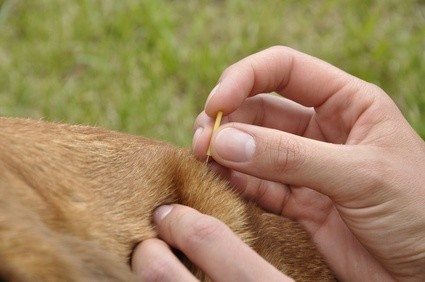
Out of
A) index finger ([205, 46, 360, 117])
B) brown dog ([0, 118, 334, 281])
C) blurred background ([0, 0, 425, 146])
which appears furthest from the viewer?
blurred background ([0, 0, 425, 146])

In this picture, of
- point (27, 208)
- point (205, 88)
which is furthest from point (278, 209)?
point (205, 88)

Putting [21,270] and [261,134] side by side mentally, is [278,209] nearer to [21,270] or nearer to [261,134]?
[261,134]

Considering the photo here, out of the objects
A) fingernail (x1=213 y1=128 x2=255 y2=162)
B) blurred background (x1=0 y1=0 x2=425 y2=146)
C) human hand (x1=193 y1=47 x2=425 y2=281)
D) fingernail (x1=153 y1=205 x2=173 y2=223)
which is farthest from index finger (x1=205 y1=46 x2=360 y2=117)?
blurred background (x1=0 y1=0 x2=425 y2=146)

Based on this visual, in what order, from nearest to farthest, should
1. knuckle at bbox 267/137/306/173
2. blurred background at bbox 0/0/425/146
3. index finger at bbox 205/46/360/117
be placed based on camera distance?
knuckle at bbox 267/137/306/173 < index finger at bbox 205/46/360/117 < blurred background at bbox 0/0/425/146

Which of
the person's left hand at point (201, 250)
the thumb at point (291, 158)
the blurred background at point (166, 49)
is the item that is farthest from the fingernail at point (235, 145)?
the blurred background at point (166, 49)

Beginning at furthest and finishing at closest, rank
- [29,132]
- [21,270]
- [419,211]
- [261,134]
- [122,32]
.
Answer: [122,32] < [419,211] < [261,134] < [29,132] < [21,270]

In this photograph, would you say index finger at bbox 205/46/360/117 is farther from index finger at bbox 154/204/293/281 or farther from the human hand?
index finger at bbox 154/204/293/281
